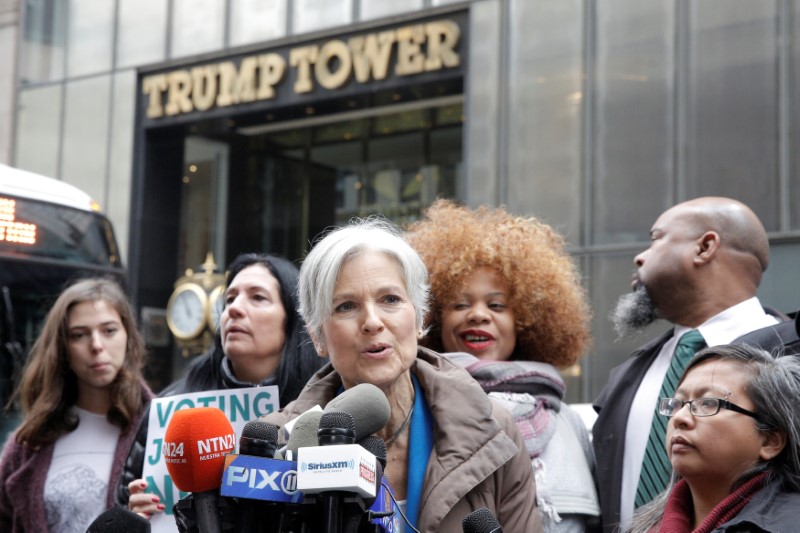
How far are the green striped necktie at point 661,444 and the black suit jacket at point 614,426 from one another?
0.11 metres

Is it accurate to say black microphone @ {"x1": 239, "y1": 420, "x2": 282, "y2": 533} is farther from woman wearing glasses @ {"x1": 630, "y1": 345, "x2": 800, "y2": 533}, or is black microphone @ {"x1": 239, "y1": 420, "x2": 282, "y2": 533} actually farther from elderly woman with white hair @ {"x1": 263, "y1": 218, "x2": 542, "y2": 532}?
woman wearing glasses @ {"x1": 630, "y1": 345, "x2": 800, "y2": 533}

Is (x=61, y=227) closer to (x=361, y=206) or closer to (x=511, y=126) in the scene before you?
(x=511, y=126)

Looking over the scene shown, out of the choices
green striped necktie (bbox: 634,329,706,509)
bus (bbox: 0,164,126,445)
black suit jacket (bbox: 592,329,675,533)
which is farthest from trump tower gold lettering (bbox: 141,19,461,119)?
green striped necktie (bbox: 634,329,706,509)

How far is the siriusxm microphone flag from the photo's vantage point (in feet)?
6.98

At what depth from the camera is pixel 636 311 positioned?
4.48 m

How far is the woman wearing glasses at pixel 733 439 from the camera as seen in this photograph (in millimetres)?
2854

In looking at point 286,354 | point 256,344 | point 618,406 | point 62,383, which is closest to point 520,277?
point 618,406

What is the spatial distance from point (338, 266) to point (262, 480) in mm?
1066

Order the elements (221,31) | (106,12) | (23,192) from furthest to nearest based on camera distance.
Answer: (106,12)
(221,31)
(23,192)

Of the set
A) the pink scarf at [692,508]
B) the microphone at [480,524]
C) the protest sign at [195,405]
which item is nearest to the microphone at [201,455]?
the microphone at [480,524]

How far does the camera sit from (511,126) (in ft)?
48.5

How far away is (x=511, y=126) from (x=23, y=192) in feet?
25.9

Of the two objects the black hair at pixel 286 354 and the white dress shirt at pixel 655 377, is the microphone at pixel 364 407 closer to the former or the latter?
the black hair at pixel 286 354

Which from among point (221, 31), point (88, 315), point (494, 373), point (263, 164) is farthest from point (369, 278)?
point (263, 164)
